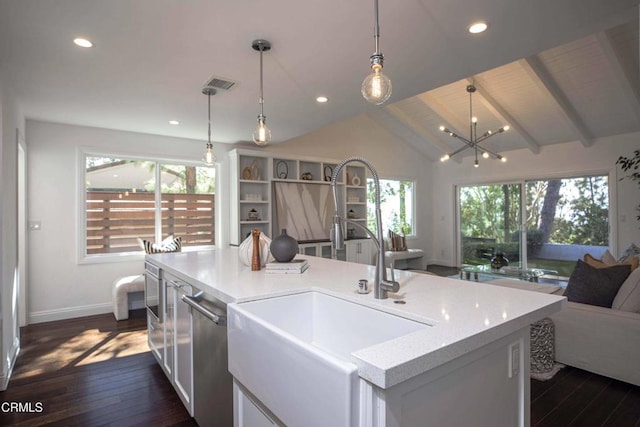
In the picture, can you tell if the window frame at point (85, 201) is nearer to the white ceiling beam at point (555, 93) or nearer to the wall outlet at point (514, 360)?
the wall outlet at point (514, 360)

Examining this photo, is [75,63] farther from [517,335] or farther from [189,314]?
[517,335]

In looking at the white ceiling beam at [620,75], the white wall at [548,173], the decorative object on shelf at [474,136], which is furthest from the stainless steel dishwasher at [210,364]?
the white wall at [548,173]

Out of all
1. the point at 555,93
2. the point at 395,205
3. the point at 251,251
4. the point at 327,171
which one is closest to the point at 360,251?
the point at 327,171

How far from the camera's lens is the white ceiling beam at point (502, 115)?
5.29m

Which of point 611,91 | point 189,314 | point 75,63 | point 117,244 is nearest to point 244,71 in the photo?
point 75,63

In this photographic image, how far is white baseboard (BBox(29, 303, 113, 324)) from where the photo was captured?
405cm

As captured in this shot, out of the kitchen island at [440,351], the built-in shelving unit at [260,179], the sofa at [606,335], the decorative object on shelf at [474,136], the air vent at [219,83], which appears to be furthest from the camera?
the built-in shelving unit at [260,179]

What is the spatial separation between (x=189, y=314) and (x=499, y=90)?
217 inches

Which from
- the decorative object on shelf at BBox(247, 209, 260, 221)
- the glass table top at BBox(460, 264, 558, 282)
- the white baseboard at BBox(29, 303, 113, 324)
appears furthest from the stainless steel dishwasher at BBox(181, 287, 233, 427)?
the glass table top at BBox(460, 264, 558, 282)

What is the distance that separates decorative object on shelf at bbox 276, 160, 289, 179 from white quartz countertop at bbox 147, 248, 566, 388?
3451 mm

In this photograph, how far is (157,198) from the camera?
16.1ft

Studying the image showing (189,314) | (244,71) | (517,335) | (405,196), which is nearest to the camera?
(517,335)

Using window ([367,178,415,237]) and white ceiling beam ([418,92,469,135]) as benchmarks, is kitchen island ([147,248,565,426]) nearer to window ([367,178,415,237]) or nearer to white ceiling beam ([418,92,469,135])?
white ceiling beam ([418,92,469,135])

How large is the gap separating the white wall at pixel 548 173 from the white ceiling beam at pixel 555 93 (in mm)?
313
